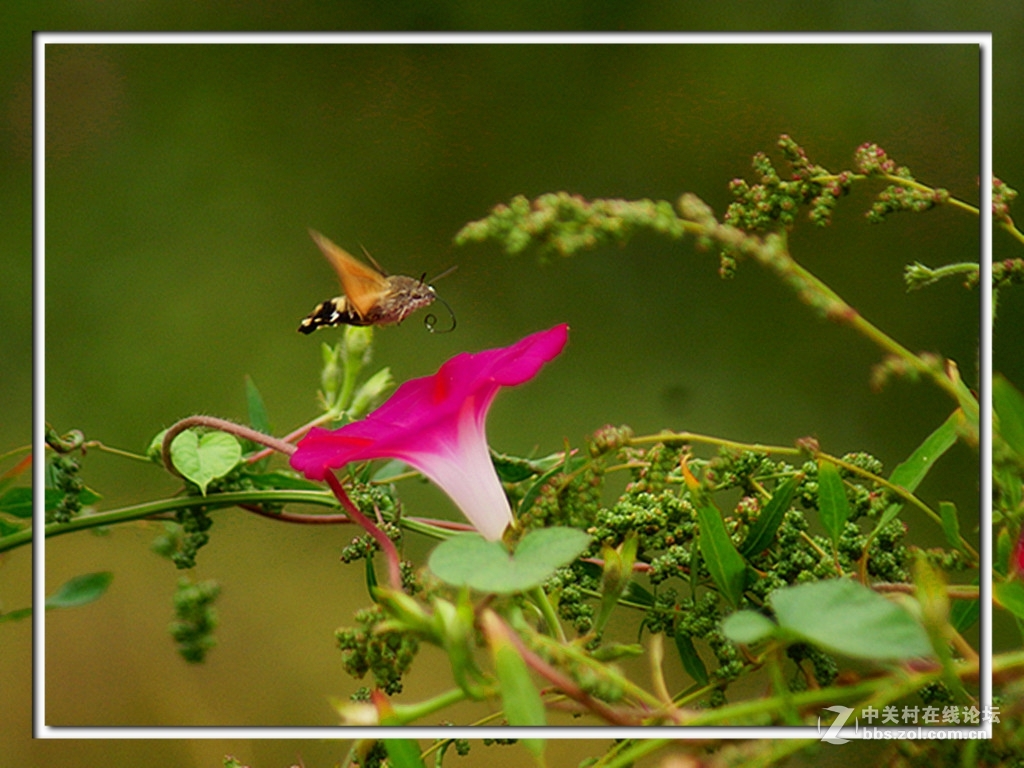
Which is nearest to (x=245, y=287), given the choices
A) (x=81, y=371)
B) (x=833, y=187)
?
(x=81, y=371)

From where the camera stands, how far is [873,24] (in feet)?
1.88

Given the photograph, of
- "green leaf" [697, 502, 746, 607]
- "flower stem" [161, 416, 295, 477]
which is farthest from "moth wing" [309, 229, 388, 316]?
"green leaf" [697, 502, 746, 607]

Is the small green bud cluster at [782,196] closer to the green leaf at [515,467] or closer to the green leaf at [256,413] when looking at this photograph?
the green leaf at [515,467]

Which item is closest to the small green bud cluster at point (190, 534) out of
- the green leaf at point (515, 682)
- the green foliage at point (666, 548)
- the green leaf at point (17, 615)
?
the green foliage at point (666, 548)

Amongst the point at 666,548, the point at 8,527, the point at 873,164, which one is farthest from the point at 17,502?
the point at 873,164

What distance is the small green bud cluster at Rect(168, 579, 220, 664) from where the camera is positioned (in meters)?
0.41

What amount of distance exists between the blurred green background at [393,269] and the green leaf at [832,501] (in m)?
0.14

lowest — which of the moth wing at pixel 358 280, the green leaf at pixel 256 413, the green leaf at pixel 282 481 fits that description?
the green leaf at pixel 282 481

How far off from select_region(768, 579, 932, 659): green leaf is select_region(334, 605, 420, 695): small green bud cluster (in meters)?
0.13

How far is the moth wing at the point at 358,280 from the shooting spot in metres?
0.51

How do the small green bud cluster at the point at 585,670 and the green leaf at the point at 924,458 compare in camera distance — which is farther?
the green leaf at the point at 924,458

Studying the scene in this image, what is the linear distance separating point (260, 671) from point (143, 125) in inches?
13.8

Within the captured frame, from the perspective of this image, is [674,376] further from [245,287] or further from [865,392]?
[245,287]

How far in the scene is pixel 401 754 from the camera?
0.39 m
